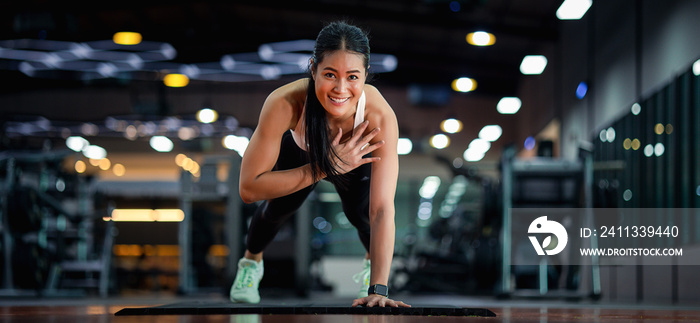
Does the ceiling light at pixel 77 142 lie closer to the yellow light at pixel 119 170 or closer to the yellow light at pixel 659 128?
the yellow light at pixel 119 170

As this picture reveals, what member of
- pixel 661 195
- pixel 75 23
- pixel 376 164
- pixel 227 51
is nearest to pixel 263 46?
pixel 227 51

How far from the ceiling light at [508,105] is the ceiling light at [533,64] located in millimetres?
2870

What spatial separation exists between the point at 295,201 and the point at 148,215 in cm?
1641

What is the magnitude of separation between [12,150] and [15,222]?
1.09 meters

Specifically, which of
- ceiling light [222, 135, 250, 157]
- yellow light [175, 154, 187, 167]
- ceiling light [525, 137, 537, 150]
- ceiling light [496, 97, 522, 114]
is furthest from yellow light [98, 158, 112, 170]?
ceiling light [525, 137, 537, 150]

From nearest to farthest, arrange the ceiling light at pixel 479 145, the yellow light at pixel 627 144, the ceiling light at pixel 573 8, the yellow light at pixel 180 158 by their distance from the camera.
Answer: the yellow light at pixel 627 144, the ceiling light at pixel 573 8, the ceiling light at pixel 479 145, the yellow light at pixel 180 158

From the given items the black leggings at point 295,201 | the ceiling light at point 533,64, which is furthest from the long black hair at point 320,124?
the ceiling light at point 533,64

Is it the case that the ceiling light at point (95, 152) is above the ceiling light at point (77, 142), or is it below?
below

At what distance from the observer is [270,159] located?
245 centimetres

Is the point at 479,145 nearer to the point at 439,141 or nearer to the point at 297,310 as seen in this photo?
the point at 439,141

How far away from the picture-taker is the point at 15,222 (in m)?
5.97

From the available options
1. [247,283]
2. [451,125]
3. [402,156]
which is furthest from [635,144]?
[402,156]

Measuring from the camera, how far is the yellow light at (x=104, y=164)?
19514mm

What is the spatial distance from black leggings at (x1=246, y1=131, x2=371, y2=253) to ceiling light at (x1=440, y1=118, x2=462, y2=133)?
14804 mm
